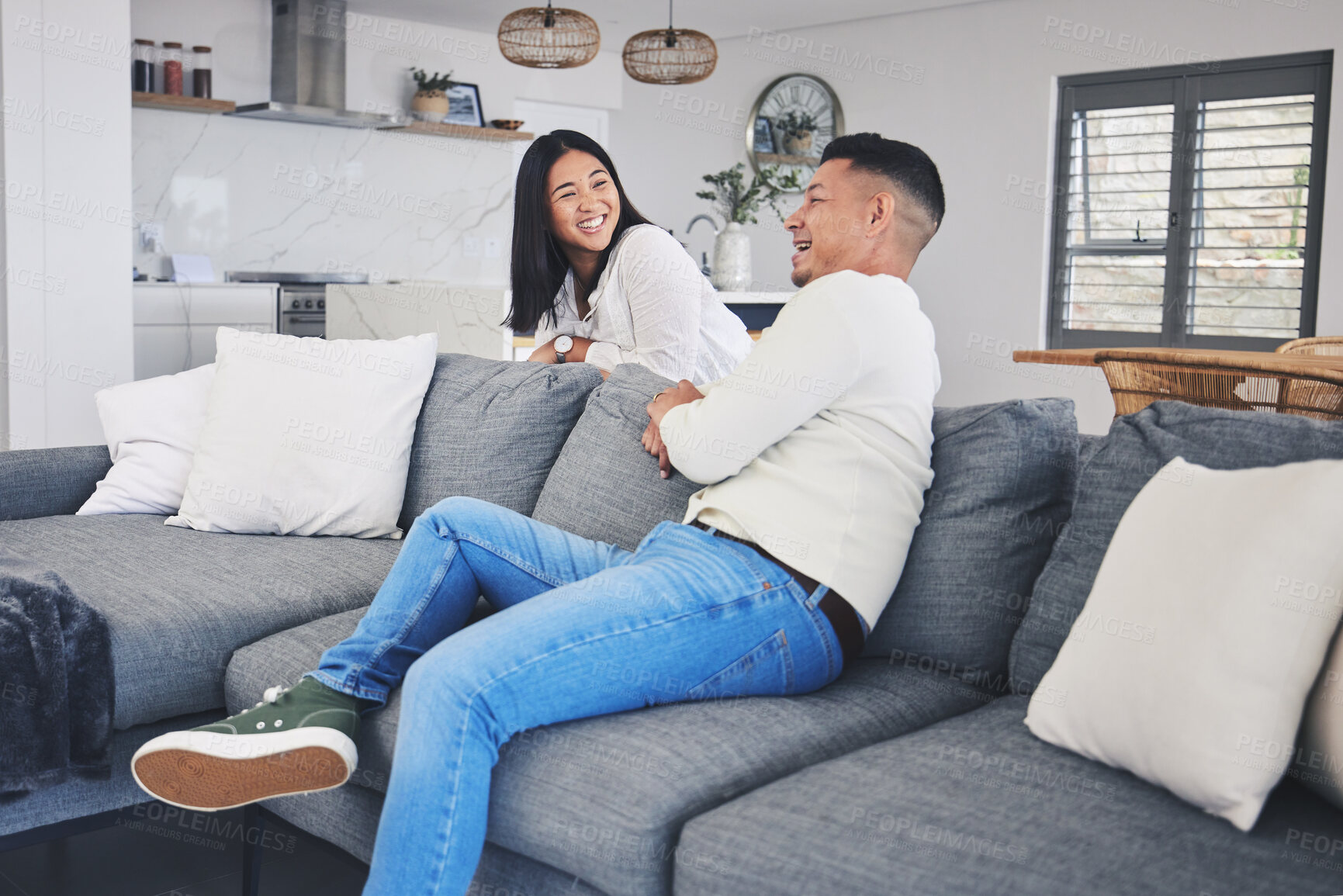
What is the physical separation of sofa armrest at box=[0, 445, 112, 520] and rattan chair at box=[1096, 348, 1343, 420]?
224 cm

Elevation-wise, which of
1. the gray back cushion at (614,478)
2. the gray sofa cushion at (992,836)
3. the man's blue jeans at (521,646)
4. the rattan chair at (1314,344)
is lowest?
the gray sofa cushion at (992,836)

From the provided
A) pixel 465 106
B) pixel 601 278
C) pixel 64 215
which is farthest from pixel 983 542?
pixel 465 106

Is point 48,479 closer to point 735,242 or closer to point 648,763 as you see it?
point 648,763

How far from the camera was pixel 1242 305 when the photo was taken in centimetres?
554

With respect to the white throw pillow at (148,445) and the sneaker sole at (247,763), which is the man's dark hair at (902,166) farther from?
the white throw pillow at (148,445)

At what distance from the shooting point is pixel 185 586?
79.7 inches

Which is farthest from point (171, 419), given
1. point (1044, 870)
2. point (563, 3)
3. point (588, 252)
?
point (563, 3)

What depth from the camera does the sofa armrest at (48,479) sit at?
262cm

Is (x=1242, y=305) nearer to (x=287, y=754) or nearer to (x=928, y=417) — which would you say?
(x=928, y=417)

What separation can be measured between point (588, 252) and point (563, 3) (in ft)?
13.4

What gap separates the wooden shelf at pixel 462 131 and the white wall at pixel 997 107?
1511mm

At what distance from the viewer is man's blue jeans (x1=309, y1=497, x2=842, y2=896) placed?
51.5 inches

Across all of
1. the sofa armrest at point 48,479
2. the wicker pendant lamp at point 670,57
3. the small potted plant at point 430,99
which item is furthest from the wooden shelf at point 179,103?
the sofa armrest at point 48,479

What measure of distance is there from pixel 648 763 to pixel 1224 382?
157 cm
